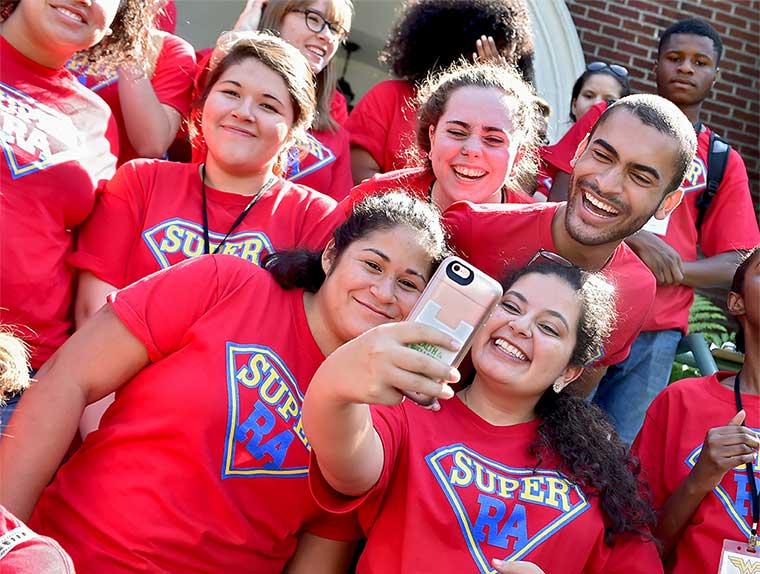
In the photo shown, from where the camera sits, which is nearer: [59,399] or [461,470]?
[59,399]

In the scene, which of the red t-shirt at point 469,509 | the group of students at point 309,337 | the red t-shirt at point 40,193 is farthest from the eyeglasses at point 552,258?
the red t-shirt at point 40,193

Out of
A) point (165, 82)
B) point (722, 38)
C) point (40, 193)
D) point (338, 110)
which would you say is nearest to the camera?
point (40, 193)

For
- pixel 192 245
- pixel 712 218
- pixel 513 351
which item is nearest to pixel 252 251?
pixel 192 245

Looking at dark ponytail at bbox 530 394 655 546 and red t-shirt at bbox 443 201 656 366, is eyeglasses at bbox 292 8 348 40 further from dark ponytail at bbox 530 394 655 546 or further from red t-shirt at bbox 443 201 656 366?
dark ponytail at bbox 530 394 655 546

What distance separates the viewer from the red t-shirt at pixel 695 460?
2.87 metres

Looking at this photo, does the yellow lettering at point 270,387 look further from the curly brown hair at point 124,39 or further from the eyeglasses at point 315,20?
the eyeglasses at point 315,20

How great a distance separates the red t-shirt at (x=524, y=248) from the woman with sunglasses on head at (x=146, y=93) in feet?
3.99

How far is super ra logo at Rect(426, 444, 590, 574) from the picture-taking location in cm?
239

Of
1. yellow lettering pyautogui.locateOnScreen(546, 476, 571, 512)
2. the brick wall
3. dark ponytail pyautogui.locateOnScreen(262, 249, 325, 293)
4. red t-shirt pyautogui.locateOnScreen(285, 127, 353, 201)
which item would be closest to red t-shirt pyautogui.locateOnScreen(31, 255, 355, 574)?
dark ponytail pyautogui.locateOnScreen(262, 249, 325, 293)

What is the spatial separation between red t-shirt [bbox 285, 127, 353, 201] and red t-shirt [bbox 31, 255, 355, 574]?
1.30m

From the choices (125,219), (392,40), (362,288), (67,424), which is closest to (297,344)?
(362,288)

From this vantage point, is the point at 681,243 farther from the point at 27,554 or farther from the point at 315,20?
the point at 27,554

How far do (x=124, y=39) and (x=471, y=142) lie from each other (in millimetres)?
1273

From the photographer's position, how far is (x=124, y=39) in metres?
3.40
